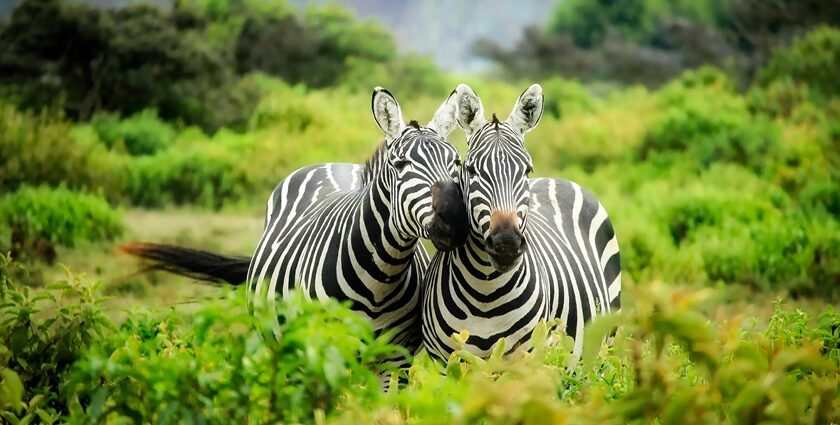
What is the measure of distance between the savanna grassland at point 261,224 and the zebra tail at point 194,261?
0.37m

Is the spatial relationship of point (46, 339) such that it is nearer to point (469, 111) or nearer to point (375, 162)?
point (375, 162)

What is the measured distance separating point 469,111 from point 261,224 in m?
6.45

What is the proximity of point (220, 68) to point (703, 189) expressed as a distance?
830 cm

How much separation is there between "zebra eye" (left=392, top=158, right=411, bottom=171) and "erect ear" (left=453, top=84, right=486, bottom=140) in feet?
1.40

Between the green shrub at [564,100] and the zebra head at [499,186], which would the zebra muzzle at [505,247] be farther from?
the green shrub at [564,100]

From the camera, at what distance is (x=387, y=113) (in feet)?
14.0

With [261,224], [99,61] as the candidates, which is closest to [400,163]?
[261,224]

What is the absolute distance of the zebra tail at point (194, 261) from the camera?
588 centimetres

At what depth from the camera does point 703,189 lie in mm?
10422

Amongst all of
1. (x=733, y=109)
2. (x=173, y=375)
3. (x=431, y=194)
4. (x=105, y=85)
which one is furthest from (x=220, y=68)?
(x=173, y=375)

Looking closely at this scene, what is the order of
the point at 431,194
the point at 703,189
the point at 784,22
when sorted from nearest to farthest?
the point at 431,194, the point at 703,189, the point at 784,22

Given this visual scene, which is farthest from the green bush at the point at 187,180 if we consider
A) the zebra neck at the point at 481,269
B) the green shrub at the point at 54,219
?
the zebra neck at the point at 481,269

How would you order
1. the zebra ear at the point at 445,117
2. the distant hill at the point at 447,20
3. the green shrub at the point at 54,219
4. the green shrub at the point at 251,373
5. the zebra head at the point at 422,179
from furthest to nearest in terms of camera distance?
the distant hill at the point at 447,20
the green shrub at the point at 54,219
the zebra ear at the point at 445,117
the zebra head at the point at 422,179
the green shrub at the point at 251,373

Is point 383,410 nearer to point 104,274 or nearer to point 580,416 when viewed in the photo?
point 580,416
